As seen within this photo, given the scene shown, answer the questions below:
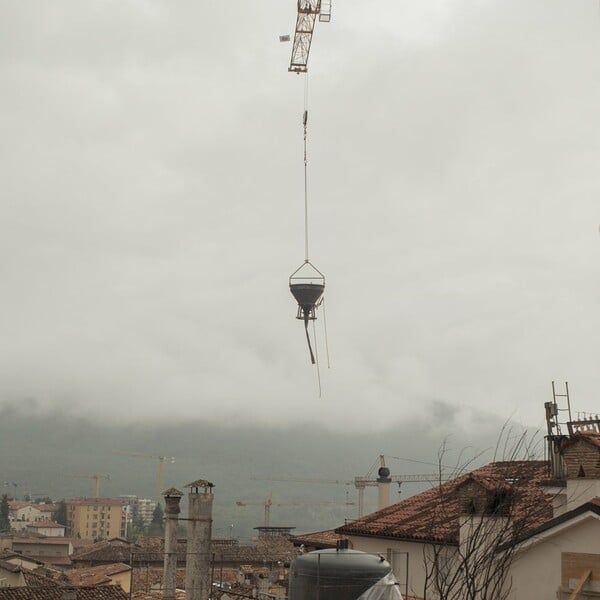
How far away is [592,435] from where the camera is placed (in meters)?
20.4

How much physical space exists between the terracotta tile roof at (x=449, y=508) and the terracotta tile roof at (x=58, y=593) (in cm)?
1578

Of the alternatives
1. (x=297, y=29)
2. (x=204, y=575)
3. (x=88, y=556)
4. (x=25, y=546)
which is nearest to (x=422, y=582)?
(x=204, y=575)

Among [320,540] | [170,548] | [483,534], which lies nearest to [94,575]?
[170,548]

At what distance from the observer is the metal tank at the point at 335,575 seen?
16438mm

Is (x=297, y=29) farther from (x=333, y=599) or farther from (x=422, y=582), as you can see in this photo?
(x=333, y=599)

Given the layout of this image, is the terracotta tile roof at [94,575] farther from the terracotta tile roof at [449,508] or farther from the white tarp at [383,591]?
the white tarp at [383,591]

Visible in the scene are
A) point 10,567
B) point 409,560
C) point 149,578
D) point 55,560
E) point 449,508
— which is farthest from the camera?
point 55,560

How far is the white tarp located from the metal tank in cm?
7

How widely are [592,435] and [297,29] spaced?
41.4m

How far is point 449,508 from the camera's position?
25891mm

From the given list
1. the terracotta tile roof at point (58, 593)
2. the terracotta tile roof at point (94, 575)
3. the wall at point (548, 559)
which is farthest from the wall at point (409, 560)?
the terracotta tile roof at point (94, 575)

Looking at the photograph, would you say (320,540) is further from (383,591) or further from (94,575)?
(94,575)

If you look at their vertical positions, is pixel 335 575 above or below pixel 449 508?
below

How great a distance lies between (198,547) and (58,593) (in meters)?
12.0
